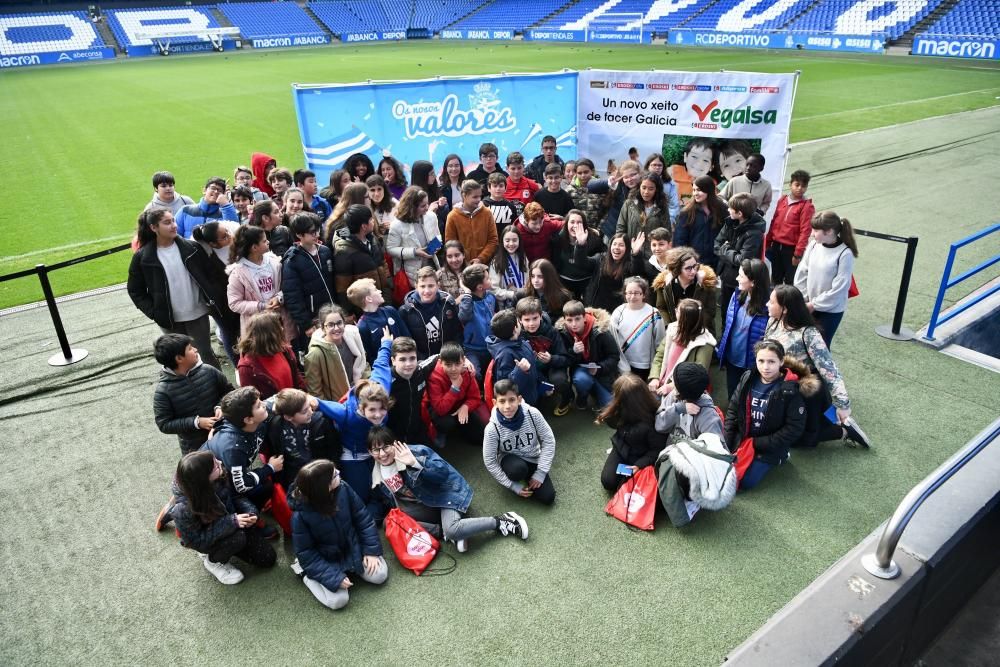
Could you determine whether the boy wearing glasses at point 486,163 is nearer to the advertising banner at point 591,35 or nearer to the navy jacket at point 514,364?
the navy jacket at point 514,364

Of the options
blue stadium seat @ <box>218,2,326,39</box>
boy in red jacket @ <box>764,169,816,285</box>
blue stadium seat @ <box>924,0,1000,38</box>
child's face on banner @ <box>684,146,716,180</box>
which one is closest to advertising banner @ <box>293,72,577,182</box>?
child's face on banner @ <box>684,146,716,180</box>

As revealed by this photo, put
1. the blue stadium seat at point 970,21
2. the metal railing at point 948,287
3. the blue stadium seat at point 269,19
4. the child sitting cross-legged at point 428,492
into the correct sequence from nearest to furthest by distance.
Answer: the child sitting cross-legged at point 428,492 → the metal railing at point 948,287 → the blue stadium seat at point 970,21 → the blue stadium seat at point 269,19

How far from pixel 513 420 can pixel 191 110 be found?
2326 cm

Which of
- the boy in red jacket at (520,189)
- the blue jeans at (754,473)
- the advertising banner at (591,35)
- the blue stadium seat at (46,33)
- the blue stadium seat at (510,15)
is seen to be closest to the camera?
the blue jeans at (754,473)

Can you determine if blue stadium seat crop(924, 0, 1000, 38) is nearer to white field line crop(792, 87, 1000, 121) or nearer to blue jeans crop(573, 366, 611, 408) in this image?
white field line crop(792, 87, 1000, 121)

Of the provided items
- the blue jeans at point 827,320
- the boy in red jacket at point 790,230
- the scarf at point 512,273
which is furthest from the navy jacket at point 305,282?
the boy in red jacket at point 790,230

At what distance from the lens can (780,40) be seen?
38.2m

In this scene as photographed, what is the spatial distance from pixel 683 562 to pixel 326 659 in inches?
89.8

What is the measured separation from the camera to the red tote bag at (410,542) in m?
4.23

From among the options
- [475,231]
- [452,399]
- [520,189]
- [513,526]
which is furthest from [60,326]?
[513,526]

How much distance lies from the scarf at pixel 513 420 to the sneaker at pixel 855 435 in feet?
8.51

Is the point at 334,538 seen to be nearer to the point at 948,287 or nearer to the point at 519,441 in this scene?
the point at 519,441

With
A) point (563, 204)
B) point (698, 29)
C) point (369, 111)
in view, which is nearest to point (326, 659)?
point (563, 204)

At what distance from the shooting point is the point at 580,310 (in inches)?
219
